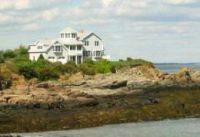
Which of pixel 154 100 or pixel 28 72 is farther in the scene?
pixel 28 72

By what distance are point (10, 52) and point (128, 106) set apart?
6294cm

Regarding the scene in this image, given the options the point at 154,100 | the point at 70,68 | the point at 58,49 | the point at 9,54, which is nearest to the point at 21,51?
the point at 9,54

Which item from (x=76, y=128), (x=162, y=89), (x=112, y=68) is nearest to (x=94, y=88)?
(x=162, y=89)

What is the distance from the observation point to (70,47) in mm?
102375

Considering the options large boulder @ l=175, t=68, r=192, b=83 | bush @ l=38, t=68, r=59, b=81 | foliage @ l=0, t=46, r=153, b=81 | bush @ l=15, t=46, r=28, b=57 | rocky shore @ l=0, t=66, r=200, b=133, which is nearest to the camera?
rocky shore @ l=0, t=66, r=200, b=133

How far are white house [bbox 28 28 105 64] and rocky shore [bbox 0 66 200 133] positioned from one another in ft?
115

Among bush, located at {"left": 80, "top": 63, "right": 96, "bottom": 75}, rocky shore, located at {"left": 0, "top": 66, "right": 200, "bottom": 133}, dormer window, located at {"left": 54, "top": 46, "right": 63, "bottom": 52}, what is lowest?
rocky shore, located at {"left": 0, "top": 66, "right": 200, "bottom": 133}

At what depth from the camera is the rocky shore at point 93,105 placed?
4175 cm

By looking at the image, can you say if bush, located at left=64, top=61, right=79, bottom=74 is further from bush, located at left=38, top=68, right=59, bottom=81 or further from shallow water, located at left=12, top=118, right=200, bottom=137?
shallow water, located at left=12, top=118, right=200, bottom=137

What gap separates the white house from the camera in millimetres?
102562

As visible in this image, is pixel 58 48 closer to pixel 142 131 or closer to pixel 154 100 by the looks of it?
pixel 154 100

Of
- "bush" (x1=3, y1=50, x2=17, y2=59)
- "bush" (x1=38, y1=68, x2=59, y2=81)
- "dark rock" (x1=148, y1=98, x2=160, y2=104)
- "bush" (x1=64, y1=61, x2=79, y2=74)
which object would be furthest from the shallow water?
"bush" (x1=3, y1=50, x2=17, y2=59)

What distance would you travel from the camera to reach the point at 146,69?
7875 cm

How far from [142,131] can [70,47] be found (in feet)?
205
